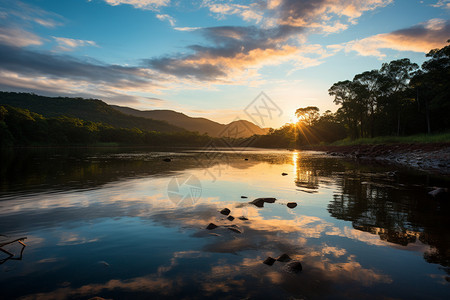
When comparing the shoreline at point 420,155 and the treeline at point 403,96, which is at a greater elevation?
the treeline at point 403,96

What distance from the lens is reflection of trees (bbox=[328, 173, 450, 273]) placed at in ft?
26.1

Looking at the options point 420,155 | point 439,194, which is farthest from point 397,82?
point 439,194

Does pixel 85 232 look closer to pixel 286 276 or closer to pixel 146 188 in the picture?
pixel 286 276

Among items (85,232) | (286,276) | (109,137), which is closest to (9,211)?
(85,232)

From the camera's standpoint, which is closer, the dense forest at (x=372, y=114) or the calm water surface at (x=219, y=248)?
the calm water surface at (x=219, y=248)

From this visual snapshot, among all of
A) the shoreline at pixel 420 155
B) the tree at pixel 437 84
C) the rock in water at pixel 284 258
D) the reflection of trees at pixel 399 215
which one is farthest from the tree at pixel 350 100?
the rock in water at pixel 284 258

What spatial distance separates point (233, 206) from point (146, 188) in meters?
7.65

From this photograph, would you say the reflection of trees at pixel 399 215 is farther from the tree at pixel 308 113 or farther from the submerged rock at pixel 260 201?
the tree at pixel 308 113

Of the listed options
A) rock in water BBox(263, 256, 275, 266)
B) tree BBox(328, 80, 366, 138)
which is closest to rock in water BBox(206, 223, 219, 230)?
rock in water BBox(263, 256, 275, 266)

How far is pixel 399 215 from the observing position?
10719 mm

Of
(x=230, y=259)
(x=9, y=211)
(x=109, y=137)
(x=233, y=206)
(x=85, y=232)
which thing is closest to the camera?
(x=230, y=259)

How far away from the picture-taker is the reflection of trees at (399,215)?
7.96 meters

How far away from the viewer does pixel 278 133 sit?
189 m

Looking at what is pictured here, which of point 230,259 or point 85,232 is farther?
point 85,232
